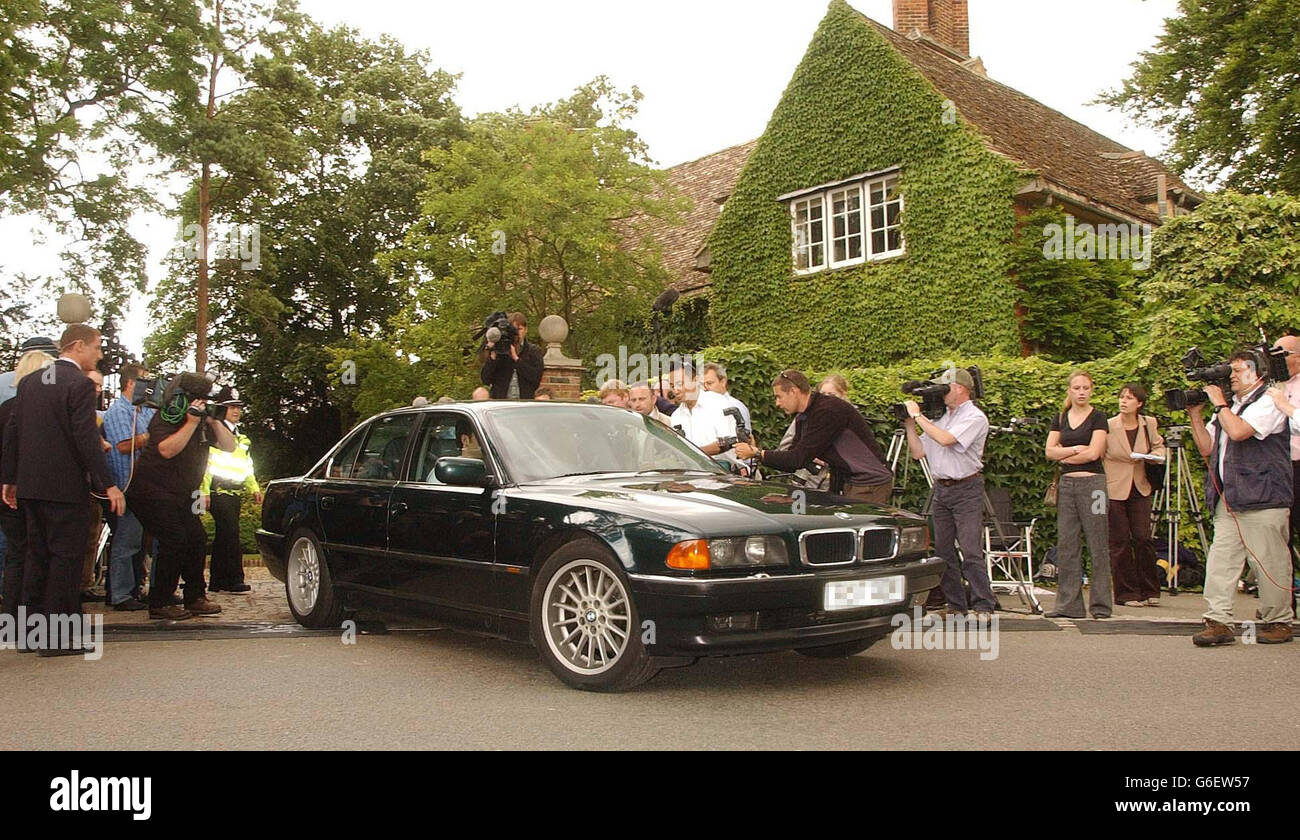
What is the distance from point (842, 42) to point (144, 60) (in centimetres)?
1818

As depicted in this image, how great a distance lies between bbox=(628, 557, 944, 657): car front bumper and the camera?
204 inches

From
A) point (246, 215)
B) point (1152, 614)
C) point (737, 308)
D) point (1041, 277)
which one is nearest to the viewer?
point (1152, 614)

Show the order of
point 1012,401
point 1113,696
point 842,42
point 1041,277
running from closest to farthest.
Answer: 1. point 1113,696
2. point 1012,401
3. point 1041,277
4. point 842,42

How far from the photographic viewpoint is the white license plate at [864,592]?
5473 mm

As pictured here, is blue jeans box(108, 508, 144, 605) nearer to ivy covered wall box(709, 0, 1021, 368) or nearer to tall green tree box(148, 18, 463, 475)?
ivy covered wall box(709, 0, 1021, 368)

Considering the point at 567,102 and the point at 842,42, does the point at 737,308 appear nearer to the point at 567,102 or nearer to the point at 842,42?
the point at 842,42

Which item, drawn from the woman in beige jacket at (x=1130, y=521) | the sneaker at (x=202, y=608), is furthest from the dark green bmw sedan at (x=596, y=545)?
the woman in beige jacket at (x=1130, y=521)

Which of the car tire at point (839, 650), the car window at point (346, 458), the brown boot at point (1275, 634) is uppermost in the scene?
the car window at point (346, 458)

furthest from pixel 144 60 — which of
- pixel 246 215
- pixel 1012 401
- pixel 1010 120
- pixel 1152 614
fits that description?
pixel 1152 614

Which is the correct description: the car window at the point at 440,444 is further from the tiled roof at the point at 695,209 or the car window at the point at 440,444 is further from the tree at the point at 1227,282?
the tiled roof at the point at 695,209

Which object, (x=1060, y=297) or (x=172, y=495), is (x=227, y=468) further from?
(x=1060, y=297)

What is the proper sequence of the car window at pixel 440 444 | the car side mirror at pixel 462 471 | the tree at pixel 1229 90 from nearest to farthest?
the car side mirror at pixel 462 471, the car window at pixel 440 444, the tree at pixel 1229 90

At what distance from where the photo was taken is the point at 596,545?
18.2 feet

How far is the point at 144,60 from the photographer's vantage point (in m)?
28.9
